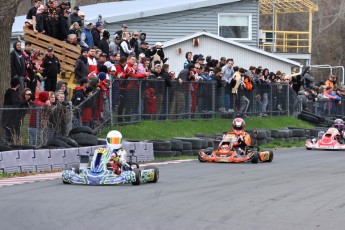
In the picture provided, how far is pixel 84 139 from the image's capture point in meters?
17.6

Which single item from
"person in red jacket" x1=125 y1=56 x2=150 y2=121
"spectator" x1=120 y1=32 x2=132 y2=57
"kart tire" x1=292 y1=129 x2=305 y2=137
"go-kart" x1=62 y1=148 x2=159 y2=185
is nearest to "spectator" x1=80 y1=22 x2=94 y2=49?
"spectator" x1=120 y1=32 x2=132 y2=57

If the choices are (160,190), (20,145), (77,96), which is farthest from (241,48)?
(160,190)

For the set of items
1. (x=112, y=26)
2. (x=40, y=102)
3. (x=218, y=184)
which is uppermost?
(x=112, y=26)

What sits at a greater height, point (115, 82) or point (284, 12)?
point (284, 12)

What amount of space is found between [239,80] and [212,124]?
1.82 m

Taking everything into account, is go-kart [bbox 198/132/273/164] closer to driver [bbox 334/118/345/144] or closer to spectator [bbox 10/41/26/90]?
spectator [bbox 10/41/26/90]

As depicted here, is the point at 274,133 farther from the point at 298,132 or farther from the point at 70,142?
the point at 70,142

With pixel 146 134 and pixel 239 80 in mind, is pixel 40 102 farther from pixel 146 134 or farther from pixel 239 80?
pixel 239 80

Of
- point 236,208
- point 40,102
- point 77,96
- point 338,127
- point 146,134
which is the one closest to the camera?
point 236,208

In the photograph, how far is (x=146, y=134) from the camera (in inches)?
856

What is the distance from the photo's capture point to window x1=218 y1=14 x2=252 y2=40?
38.6 metres

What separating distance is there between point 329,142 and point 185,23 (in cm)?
1505

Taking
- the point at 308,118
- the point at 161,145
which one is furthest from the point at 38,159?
the point at 308,118

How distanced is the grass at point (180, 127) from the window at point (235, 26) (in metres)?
10.3
